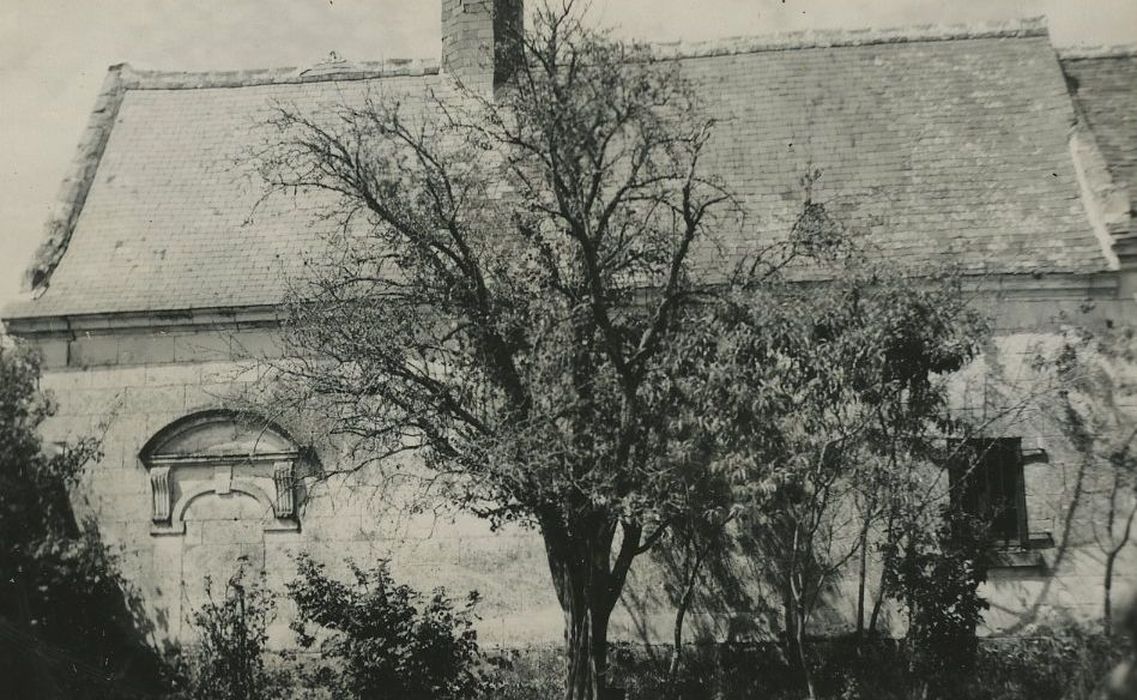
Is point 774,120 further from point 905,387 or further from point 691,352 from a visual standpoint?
point 691,352

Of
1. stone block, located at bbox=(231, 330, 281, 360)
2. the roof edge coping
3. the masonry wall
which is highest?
the roof edge coping

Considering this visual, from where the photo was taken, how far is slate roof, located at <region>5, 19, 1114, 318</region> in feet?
43.2

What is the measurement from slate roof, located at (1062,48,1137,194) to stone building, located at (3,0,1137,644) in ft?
0.13

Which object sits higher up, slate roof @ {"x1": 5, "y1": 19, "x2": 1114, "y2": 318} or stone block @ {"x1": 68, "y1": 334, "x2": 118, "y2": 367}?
slate roof @ {"x1": 5, "y1": 19, "x2": 1114, "y2": 318}

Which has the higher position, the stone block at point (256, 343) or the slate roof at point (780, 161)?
the slate roof at point (780, 161)

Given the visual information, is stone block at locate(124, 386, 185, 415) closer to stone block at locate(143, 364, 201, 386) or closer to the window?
stone block at locate(143, 364, 201, 386)

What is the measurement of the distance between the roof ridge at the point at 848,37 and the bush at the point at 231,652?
29.7 feet

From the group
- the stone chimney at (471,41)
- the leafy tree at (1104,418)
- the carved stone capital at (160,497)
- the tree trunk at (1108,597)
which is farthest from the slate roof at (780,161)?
the tree trunk at (1108,597)

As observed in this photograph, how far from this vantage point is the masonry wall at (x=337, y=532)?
12109 millimetres

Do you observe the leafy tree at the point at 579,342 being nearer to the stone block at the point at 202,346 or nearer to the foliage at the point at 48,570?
the foliage at the point at 48,570

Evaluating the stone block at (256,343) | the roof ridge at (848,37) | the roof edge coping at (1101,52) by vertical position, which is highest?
the roof ridge at (848,37)

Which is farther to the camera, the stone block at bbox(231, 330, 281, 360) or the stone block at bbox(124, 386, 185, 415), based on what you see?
the stone block at bbox(124, 386, 185, 415)

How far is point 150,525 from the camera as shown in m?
13.2

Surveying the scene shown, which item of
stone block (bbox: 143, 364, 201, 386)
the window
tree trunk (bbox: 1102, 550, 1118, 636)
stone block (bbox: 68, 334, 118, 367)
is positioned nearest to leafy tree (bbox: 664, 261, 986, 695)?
the window
